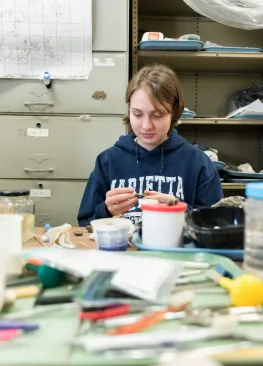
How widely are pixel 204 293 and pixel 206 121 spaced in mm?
1402

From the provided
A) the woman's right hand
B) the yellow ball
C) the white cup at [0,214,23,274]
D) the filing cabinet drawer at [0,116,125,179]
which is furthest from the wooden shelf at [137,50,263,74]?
the yellow ball

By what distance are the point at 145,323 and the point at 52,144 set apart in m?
1.38

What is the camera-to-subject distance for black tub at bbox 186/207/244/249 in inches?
27.1

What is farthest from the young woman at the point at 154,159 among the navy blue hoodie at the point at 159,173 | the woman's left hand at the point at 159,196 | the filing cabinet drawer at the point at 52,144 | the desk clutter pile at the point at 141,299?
the desk clutter pile at the point at 141,299

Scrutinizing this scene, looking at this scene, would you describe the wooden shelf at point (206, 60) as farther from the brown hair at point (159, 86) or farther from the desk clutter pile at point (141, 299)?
the desk clutter pile at point (141, 299)

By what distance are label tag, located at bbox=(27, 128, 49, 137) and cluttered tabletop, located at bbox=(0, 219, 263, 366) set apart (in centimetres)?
116

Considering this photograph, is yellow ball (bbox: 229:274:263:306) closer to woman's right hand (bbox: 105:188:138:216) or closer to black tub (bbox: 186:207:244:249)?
black tub (bbox: 186:207:244:249)

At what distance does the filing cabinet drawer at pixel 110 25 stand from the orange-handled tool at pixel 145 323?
143 cm

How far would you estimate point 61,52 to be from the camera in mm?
1676

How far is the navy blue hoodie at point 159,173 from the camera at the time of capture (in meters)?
1.27

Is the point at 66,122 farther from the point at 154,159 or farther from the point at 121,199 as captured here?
the point at 121,199

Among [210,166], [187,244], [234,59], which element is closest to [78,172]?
[210,166]

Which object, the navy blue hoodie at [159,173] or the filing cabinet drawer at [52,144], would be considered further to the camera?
the filing cabinet drawer at [52,144]

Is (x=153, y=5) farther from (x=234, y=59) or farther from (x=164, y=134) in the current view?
(x=164, y=134)
